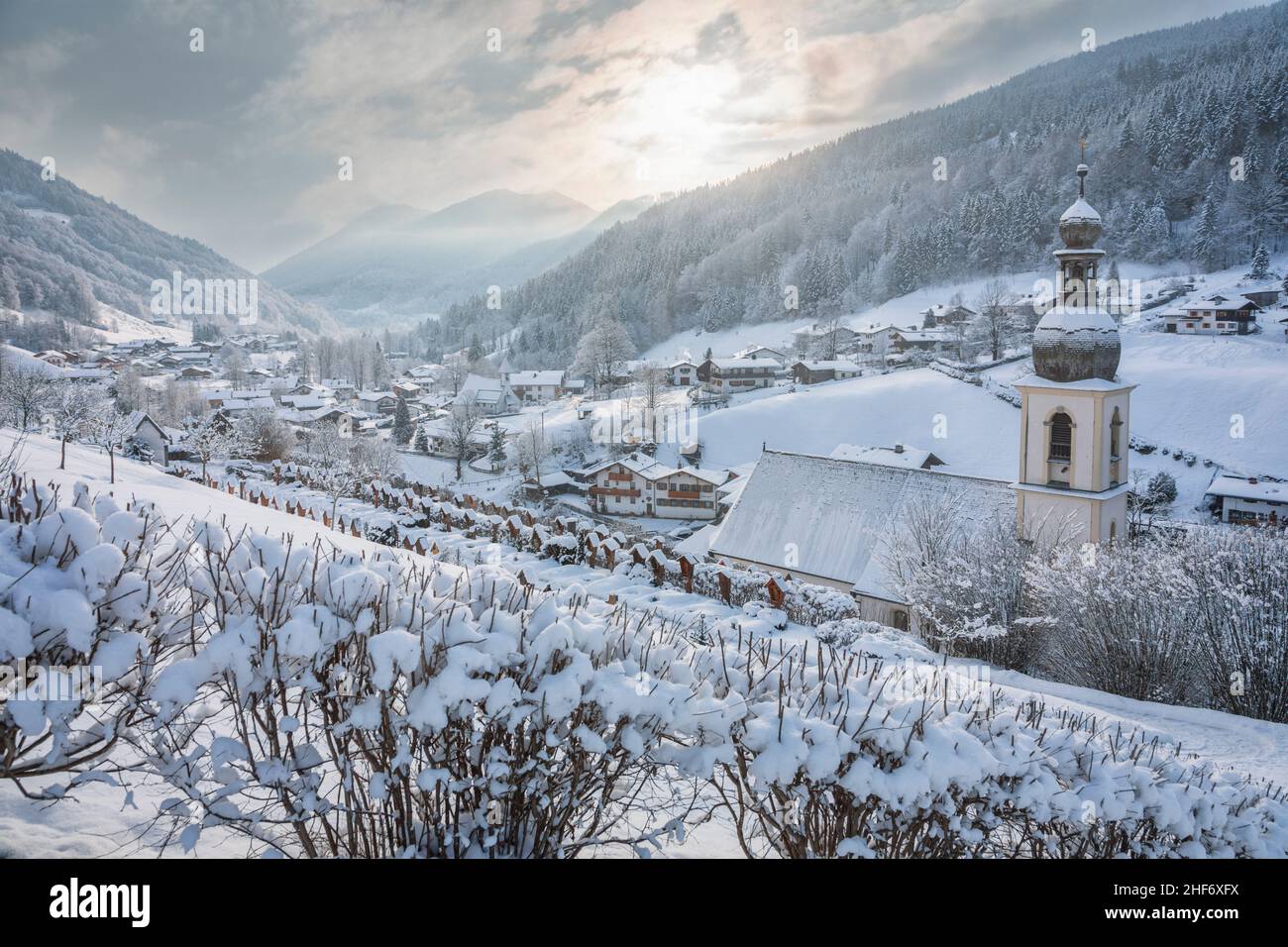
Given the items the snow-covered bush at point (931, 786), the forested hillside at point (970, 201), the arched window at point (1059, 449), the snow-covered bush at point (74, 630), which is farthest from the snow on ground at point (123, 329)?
the snow-covered bush at point (931, 786)

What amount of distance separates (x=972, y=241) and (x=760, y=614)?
7694 centimetres

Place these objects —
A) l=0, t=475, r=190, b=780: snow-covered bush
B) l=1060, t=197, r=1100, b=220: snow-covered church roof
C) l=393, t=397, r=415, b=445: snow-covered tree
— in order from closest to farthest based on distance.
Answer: l=0, t=475, r=190, b=780: snow-covered bush < l=1060, t=197, r=1100, b=220: snow-covered church roof < l=393, t=397, r=415, b=445: snow-covered tree

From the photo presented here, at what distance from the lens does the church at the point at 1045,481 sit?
14.4 m

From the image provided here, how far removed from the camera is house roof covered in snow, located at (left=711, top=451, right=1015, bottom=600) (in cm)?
1528

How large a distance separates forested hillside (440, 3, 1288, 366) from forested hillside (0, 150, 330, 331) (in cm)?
3324

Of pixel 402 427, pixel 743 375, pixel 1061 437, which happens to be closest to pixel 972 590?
pixel 1061 437

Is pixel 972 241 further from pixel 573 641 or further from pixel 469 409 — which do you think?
pixel 573 641

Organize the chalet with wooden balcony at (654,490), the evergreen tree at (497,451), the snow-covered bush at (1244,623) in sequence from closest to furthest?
the snow-covered bush at (1244,623)
the chalet with wooden balcony at (654,490)
the evergreen tree at (497,451)

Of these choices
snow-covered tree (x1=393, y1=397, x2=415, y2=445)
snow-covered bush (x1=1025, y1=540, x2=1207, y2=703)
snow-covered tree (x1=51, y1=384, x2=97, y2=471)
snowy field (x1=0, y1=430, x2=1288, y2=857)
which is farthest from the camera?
snow-covered tree (x1=393, y1=397, x2=415, y2=445)

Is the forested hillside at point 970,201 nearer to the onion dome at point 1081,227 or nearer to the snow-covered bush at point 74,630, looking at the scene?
the onion dome at point 1081,227

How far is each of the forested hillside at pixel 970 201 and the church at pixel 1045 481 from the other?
56700 mm

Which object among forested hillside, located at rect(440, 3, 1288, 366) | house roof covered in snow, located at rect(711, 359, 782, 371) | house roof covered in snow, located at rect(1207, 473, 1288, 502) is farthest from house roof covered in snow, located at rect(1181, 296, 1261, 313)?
house roof covered in snow, located at rect(711, 359, 782, 371)

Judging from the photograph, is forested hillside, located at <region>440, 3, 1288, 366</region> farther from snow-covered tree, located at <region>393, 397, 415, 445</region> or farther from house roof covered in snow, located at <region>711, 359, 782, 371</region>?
snow-covered tree, located at <region>393, 397, 415, 445</region>
